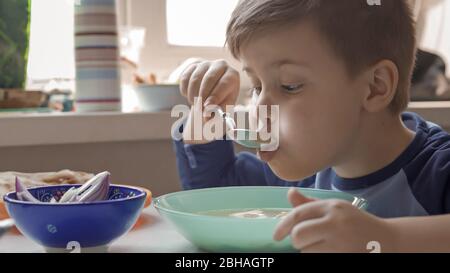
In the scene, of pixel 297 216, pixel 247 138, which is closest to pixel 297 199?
pixel 297 216

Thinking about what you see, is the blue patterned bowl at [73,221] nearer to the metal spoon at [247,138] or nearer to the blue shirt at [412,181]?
the metal spoon at [247,138]

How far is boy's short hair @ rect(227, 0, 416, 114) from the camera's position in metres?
0.71

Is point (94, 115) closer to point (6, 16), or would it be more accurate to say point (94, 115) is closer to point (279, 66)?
point (6, 16)

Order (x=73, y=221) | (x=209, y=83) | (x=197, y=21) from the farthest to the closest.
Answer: (x=197, y=21) < (x=209, y=83) < (x=73, y=221)

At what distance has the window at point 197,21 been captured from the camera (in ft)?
4.79

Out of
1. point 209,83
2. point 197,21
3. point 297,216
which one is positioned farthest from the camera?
point 197,21

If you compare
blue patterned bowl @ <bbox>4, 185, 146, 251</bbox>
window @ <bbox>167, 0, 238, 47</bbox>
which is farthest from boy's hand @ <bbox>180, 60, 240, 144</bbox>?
window @ <bbox>167, 0, 238, 47</bbox>

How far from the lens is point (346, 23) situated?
2.36 feet

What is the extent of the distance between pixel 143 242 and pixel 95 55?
1.97 ft

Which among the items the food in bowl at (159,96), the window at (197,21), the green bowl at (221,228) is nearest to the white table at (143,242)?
the green bowl at (221,228)

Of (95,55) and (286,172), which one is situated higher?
(95,55)

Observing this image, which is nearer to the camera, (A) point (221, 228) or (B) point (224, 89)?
(A) point (221, 228)

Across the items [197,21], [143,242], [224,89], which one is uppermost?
[197,21]

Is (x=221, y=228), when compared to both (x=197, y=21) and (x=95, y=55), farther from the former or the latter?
(x=197, y=21)
